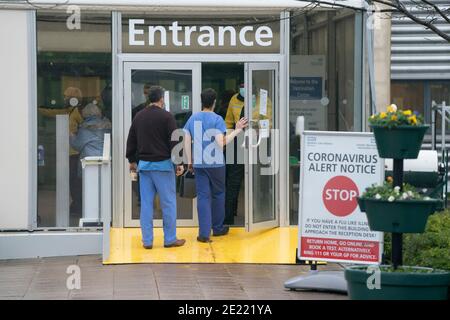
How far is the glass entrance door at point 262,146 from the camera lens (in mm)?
13141

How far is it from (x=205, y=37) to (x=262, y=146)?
1.48 metres

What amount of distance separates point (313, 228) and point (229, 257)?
6.57ft

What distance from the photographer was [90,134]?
13.1m

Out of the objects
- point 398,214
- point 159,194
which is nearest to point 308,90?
point 159,194

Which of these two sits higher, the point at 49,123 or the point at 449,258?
the point at 49,123

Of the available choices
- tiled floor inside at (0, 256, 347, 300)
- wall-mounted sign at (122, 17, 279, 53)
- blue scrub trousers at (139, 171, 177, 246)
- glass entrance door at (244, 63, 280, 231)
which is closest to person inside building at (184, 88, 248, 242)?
blue scrub trousers at (139, 171, 177, 246)

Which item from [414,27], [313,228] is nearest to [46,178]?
[313,228]

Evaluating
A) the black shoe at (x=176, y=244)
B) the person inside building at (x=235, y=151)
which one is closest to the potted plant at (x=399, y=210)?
the black shoe at (x=176, y=244)

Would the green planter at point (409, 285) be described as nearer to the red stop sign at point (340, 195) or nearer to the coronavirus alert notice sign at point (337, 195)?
the coronavirus alert notice sign at point (337, 195)

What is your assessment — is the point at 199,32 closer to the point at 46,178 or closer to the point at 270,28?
the point at 270,28

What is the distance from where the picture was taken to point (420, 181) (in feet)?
47.6

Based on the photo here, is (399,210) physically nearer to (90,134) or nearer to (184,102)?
(184,102)

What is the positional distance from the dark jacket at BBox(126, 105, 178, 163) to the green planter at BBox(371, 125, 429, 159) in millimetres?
3696

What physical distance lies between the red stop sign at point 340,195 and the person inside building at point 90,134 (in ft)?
12.9
